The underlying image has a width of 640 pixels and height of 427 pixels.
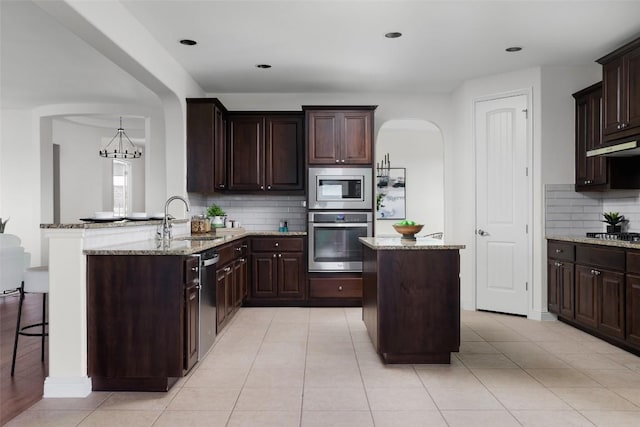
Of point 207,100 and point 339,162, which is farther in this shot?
point 339,162

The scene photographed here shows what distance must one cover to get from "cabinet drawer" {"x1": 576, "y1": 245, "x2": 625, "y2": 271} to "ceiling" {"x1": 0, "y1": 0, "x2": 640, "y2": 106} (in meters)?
1.87

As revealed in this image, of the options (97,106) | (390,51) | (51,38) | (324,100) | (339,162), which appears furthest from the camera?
(97,106)

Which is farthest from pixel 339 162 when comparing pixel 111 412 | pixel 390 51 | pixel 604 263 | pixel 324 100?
pixel 111 412

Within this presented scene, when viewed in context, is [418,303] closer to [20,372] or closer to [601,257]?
[601,257]

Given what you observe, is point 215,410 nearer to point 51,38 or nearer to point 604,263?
point 604,263

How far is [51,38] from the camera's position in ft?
14.6

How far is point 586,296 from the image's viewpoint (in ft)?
14.4

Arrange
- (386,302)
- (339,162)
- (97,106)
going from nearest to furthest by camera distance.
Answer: (386,302)
(339,162)
(97,106)

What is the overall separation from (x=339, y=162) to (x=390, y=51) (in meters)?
1.55

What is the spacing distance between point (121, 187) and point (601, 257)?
993cm

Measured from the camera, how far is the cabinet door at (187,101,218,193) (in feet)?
17.6

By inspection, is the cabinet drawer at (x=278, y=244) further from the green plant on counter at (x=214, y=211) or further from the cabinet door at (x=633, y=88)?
the cabinet door at (x=633, y=88)

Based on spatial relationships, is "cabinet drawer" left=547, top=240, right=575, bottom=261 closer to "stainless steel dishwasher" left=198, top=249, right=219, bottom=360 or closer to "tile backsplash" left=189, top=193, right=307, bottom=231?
"tile backsplash" left=189, top=193, right=307, bottom=231

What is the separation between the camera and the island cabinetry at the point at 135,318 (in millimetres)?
3076
